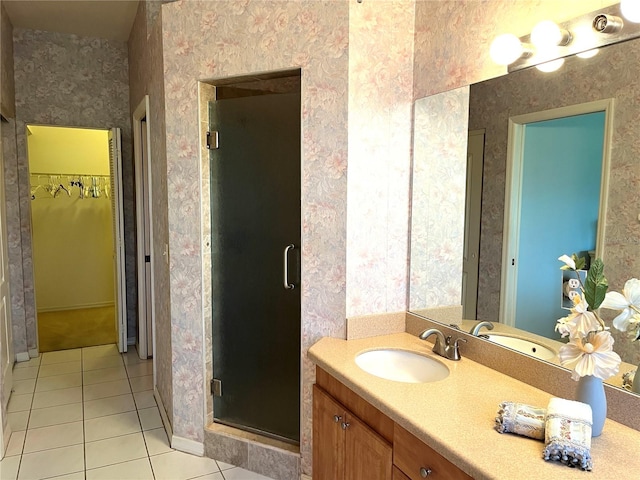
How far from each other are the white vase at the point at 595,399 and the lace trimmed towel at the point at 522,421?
0.39ft

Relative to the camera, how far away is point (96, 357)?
416 cm

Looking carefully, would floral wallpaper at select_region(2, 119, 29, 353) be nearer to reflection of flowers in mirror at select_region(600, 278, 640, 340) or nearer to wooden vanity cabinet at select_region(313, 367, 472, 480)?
wooden vanity cabinet at select_region(313, 367, 472, 480)

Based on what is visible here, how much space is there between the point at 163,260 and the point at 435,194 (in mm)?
1655

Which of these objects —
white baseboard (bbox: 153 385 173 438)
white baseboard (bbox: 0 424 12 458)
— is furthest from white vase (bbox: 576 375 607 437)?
white baseboard (bbox: 0 424 12 458)

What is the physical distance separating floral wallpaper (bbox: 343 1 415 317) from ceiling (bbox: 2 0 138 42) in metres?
2.21

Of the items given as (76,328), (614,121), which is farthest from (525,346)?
(76,328)

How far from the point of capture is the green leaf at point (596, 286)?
126cm

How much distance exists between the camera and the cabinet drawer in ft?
4.09

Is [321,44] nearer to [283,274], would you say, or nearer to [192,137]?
[192,137]

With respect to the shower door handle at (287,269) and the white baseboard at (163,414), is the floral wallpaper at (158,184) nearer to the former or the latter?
the white baseboard at (163,414)

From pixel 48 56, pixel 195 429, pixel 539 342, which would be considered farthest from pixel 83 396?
pixel 539 342

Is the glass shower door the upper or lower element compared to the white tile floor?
upper

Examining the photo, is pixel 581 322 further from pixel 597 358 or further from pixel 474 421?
pixel 474 421

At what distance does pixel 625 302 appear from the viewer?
1.30 meters
